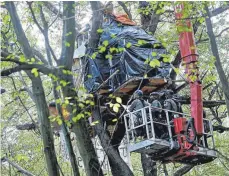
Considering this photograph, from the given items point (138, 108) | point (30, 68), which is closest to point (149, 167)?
point (138, 108)

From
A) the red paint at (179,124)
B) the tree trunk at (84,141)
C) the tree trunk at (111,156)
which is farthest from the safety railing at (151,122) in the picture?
the tree trunk at (84,141)

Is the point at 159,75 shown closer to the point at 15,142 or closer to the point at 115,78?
the point at 115,78

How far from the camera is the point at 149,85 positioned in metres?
11.8

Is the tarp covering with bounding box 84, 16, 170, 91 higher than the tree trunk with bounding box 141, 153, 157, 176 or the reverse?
higher

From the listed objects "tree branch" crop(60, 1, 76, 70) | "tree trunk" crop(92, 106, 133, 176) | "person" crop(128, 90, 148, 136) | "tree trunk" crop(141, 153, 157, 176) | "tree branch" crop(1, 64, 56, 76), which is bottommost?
"tree trunk" crop(141, 153, 157, 176)

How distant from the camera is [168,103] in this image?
35.3 ft

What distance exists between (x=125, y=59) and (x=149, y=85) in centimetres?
94

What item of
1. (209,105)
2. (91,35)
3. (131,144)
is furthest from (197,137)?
(91,35)

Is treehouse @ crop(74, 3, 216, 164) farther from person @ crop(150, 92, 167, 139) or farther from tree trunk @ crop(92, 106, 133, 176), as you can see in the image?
tree trunk @ crop(92, 106, 133, 176)

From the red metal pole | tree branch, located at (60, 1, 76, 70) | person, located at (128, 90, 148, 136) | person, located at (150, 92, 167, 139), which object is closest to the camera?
tree branch, located at (60, 1, 76, 70)

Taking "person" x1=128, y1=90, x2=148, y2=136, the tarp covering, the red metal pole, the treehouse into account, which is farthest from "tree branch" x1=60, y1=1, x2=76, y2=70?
the tarp covering

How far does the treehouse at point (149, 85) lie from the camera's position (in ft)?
33.6

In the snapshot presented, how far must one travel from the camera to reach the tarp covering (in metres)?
11.4

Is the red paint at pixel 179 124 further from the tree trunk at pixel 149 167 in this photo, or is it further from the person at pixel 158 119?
the tree trunk at pixel 149 167
